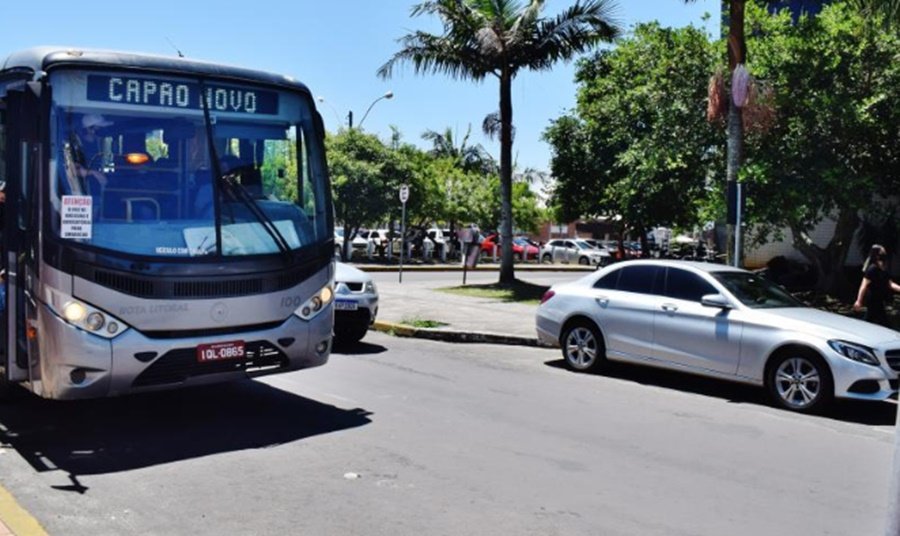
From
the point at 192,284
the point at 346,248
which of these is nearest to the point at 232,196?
the point at 192,284

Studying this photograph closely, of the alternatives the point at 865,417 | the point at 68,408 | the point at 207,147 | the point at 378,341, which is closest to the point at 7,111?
the point at 207,147

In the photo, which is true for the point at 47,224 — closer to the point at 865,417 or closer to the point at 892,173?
the point at 865,417

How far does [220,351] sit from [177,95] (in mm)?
2169

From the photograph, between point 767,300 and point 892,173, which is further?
point 892,173

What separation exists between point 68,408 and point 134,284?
2.14m

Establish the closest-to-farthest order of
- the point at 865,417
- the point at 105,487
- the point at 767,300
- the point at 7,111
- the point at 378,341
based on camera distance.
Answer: the point at 105,487
the point at 7,111
the point at 865,417
the point at 767,300
the point at 378,341

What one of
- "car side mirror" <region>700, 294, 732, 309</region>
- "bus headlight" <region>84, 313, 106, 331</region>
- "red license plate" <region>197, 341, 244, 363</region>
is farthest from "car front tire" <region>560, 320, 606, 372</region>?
"bus headlight" <region>84, 313, 106, 331</region>

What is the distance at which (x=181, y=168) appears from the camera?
7.05 m

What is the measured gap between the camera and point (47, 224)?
20.9ft

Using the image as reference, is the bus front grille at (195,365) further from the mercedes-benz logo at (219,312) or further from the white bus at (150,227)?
the mercedes-benz logo at (219,312)

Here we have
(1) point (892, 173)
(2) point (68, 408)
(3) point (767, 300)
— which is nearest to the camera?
(2) point (68, 408)

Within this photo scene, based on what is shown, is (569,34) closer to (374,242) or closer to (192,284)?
(192,284)

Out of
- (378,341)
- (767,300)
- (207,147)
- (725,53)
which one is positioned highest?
(725,53)

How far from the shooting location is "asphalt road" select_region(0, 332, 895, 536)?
527 centimetres
